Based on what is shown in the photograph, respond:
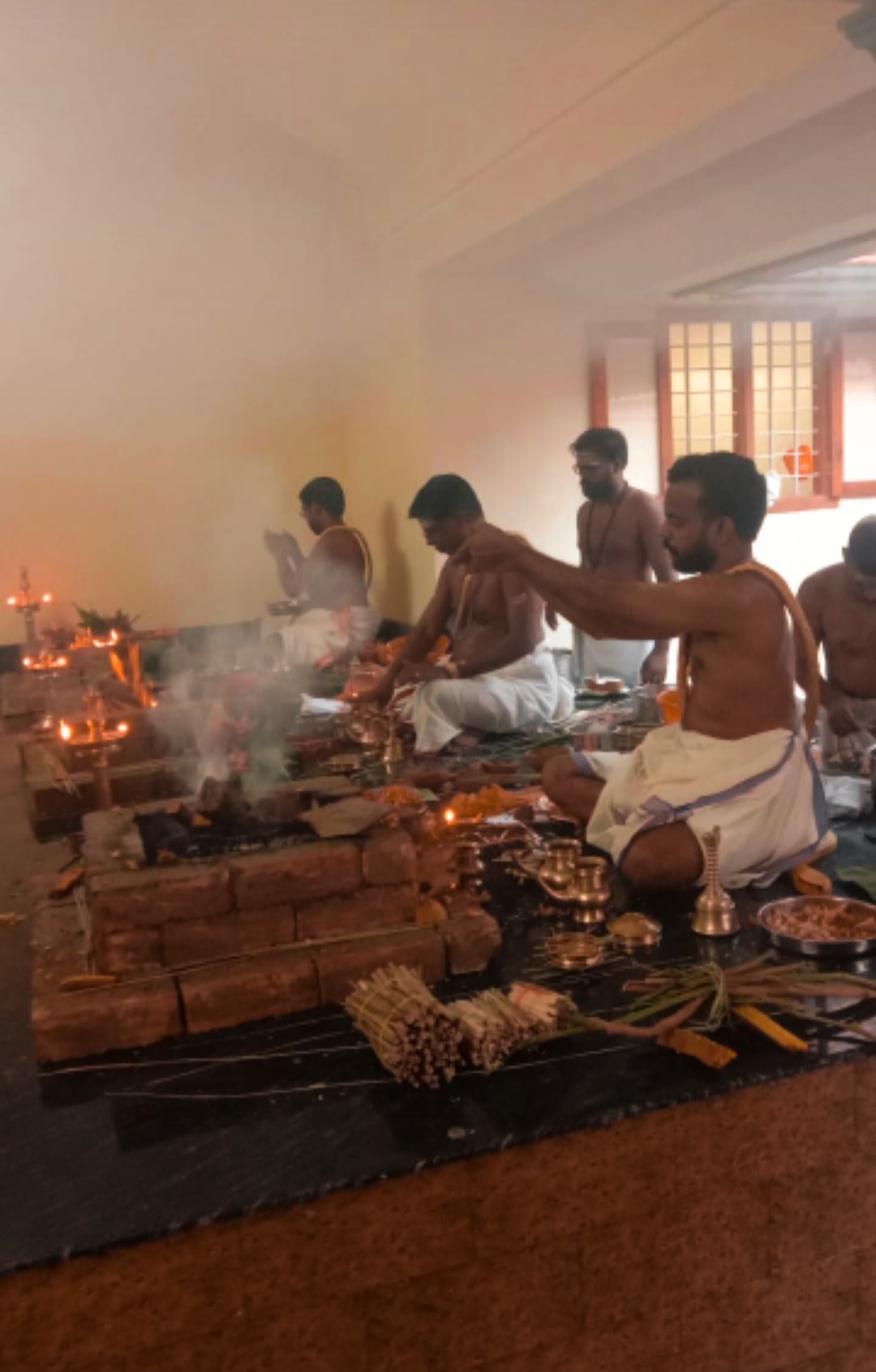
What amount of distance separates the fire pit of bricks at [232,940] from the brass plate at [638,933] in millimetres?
359

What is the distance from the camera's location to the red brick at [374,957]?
3.12 metres

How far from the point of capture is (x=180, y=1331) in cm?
231

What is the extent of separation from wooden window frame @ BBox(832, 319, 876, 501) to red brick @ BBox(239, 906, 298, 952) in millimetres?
7269

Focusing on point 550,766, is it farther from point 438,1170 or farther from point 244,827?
point 438,1170

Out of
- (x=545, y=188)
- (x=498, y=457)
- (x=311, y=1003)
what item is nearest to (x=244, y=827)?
(x=311, y=1003)

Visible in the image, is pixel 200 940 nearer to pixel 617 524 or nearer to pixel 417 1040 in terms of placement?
pixel 417 1040

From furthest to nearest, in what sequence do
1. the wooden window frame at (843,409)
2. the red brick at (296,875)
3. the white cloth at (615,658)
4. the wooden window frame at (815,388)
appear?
the wooden window frame at (843,409) → the wooden window frame at (815,388) → the white cloth at (615,658) → the red brick at (296,875)

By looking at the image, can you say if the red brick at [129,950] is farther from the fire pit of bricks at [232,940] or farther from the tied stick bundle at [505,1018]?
the tied stick bundle at [505,1018]

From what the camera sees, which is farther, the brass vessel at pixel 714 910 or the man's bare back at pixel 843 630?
the man's bare back at pixel 843 630

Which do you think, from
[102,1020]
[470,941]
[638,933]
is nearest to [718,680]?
[638,933]

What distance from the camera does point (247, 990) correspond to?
3.05 meters

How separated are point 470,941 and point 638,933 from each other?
48cm

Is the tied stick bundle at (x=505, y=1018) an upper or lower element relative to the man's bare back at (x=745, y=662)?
lower

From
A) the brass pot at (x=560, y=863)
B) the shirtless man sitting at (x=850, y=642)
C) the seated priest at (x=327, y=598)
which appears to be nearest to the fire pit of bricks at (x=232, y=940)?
the brass pot at (x=560, y=863)
